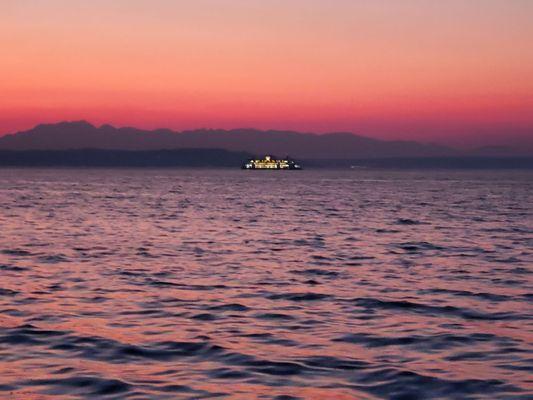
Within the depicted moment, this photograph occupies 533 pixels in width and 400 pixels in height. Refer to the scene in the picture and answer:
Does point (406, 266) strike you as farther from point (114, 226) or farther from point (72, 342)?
point (114, 226)

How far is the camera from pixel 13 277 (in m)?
22.4

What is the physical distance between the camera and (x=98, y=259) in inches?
1090

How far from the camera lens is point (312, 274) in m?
24.0

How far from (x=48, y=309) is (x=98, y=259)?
34.1 feet

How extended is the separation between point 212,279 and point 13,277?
18.5 feet

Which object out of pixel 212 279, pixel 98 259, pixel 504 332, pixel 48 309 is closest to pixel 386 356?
pixel 504 332

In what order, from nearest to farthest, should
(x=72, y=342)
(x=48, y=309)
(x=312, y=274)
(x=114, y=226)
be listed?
(x=72, y=342) → (x=48, y=309) → (x=312, y=274) → (x=114, y=226)

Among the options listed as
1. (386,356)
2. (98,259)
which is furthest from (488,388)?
(98,259)

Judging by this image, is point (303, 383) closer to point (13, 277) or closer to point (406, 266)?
point (13, 277)

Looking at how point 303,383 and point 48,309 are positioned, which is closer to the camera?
point 303,383

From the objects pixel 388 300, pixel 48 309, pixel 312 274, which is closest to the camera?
pixel 48 309

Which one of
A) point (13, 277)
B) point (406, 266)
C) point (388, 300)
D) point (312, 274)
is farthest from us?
point (406, 266)

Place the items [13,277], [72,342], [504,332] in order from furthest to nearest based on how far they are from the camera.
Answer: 1. [13,277]
2. [504,332]
3. [72,342]

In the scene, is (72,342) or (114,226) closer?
(72,342)
